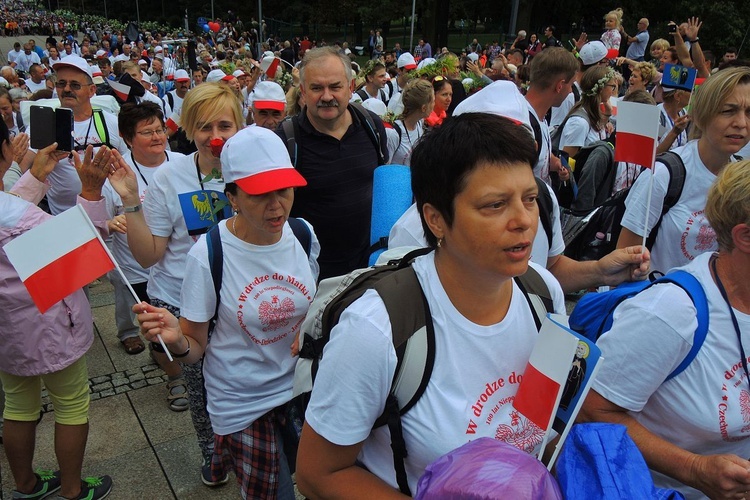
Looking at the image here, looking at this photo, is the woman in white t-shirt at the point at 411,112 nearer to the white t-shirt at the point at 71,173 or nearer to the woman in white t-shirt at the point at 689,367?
the white t-shirt at the point at 71,173

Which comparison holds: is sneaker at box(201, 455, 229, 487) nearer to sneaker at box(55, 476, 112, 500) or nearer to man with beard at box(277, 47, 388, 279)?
sneaker at box(55, 476, 112, 500)

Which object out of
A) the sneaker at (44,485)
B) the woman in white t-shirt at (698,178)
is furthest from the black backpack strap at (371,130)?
the sneaker at (44,485)

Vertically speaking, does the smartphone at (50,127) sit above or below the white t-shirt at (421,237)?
above

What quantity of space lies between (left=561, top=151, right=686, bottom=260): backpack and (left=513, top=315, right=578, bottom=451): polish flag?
201cm

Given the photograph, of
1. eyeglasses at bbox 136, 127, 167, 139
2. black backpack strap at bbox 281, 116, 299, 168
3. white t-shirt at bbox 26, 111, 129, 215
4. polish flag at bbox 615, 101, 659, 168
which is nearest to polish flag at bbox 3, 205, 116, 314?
black backpack strap at bbox 281, 116, 299, 168

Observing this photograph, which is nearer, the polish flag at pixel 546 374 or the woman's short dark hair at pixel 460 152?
the polish flag at pixel 546 374

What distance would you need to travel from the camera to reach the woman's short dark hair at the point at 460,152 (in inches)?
60.7

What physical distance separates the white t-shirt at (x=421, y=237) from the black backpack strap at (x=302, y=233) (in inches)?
18.4

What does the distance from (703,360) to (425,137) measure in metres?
1.11

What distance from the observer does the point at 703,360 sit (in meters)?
1.86

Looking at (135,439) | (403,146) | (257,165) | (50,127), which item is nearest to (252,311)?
(257,165)

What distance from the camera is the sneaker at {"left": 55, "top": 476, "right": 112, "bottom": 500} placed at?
338 centimetres

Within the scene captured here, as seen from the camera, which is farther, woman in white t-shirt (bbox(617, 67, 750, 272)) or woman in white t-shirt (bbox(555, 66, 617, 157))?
woman in white t-shirt (bbox(555, 66, 617, 157))

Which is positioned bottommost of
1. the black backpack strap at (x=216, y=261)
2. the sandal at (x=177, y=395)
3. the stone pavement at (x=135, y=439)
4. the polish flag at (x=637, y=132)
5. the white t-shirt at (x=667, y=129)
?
the stone pavement at (x=135, y=439)
